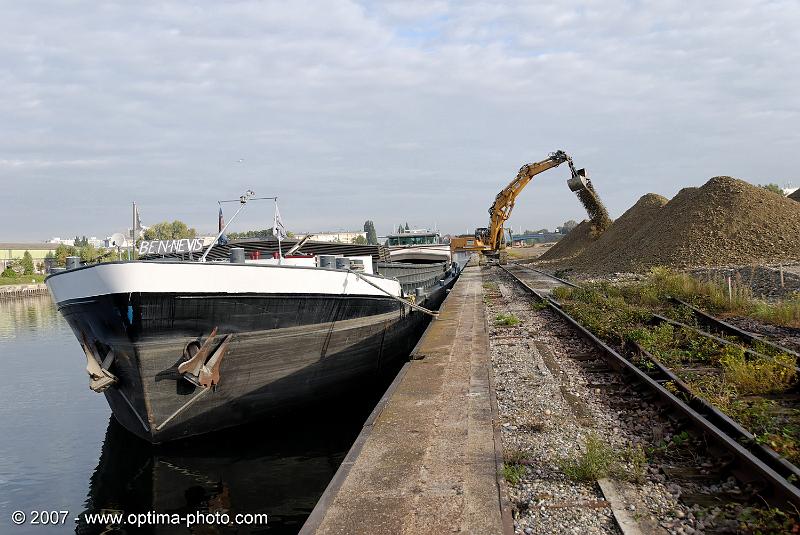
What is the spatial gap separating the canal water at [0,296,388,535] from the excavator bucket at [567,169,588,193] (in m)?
27.9

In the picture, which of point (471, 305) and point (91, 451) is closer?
point (91, 451)

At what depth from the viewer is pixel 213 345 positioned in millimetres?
8398

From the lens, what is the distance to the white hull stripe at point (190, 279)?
7.69 meters

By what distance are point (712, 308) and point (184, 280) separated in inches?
525

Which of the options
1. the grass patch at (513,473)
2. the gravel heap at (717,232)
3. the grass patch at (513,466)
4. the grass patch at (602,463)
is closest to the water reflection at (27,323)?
the gravel heap at (717,232)

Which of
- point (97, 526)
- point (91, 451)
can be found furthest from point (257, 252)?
Answer: point (97, 526)

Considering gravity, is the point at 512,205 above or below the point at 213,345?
above

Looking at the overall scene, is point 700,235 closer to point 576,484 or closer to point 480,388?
point 480,388

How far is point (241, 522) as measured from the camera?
6945 mm

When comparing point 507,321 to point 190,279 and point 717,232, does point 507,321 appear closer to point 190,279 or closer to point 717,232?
point 190,279

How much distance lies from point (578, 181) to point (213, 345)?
107 feet

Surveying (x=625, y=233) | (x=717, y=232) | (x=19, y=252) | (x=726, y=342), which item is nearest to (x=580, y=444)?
(x=726, y=342)

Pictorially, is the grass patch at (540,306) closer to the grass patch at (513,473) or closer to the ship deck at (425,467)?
the ship deck at (425,467)

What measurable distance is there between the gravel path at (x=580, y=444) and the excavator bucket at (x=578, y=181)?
1104 inches
